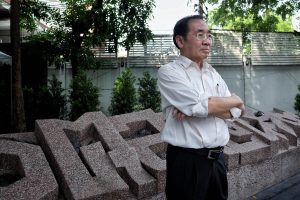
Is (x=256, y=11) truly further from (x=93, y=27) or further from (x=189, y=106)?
(x=189, y=106)

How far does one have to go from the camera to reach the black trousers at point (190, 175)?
2.21 m

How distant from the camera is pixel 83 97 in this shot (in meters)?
A: 6.93

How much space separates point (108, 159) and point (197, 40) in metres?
1.90

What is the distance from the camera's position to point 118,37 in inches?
326

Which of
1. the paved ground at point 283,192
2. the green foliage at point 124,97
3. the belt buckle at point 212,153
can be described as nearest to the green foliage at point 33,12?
the green foliage at point 124,97

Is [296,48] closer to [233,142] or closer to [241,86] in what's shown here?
[241,86]

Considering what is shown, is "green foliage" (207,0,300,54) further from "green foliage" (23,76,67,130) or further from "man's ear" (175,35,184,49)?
"man's ear" (175,35,184,49)

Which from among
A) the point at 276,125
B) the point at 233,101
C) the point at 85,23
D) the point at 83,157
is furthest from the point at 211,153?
the point at 85,23

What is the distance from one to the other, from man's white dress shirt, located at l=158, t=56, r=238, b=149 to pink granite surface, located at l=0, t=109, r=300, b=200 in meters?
1.23

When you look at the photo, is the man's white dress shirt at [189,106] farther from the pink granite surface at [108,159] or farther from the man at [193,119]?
the pink granite surface at [108,159]

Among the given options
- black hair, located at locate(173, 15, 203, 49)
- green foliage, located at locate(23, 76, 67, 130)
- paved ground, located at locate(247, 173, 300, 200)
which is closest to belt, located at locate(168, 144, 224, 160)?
black hair, located at locate(173, 15, 203, 49)

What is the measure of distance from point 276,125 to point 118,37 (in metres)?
3.95

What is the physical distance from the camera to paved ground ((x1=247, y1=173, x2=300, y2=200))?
467 centimetres

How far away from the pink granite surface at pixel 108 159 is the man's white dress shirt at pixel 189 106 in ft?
4.04
